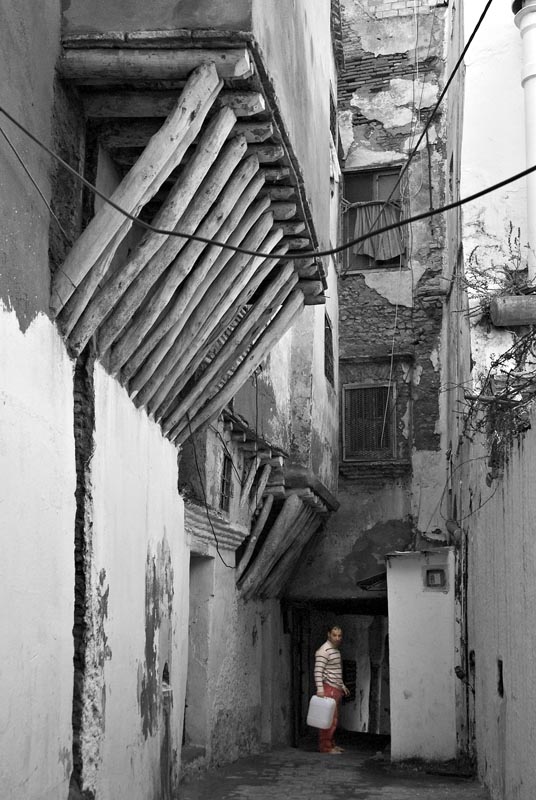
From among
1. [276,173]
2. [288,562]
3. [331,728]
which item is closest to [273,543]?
[288,562]

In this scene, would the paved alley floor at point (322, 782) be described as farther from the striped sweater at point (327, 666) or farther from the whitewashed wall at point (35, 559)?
the whitewashed wall at point (35, 559)

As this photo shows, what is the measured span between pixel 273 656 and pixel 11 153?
1118cm

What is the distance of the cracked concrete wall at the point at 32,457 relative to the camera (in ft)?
16.6

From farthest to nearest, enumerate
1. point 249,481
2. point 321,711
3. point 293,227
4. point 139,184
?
point 321,711 → point 249,481 → point 293,227 → point 139,184

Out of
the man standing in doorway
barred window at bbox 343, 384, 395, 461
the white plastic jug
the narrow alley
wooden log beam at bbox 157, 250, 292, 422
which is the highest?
barred window at bbox 343, 384, 395, 461

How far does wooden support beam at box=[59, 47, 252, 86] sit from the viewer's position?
6.00 metres

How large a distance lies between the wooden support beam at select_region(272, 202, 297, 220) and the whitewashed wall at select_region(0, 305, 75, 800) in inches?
99.3

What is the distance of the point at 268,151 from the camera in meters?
7.16

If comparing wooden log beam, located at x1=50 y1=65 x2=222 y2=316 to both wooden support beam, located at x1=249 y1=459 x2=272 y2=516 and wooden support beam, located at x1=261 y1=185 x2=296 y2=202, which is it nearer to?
wooden support beam, located at x1=261 y1=185 x2=296 y2=202

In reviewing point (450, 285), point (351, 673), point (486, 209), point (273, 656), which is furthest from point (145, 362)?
point (351, 673)

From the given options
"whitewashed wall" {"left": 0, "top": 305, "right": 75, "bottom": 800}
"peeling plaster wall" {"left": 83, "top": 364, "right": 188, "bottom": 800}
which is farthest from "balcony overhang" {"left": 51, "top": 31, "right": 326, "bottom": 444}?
"whitewashed wall" {"left": 0, "top": 305, "right": 75, "bottom": 800}

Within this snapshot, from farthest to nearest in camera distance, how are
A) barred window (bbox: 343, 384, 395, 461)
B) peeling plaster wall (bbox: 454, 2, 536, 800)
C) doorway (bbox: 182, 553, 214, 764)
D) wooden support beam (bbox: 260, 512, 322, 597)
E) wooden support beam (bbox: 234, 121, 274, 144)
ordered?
barred window (bbox: 343, 384, 395, 461), wooden support beam (bbox: 260, 512, 322, 597), doorway (bbox: 182, 553, 214, 764), peeling plaster wall (bbox: 454, 2, 536, 800), wooden support beam (bbox: 234, 121, 274, 144)

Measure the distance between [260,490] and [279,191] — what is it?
19.6 ft

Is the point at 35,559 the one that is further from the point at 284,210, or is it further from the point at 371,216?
the point at 371,216
